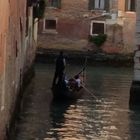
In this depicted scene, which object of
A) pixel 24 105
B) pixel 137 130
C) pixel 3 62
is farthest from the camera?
pixel 24 105

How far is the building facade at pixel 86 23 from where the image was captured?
981 inches

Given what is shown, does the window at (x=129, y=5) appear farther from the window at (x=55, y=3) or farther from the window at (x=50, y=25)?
the window at (x=50, y=25)

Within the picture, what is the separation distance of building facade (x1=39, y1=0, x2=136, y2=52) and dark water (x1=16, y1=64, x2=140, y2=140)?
7.10 metres

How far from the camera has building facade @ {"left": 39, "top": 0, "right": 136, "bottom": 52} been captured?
24906mm

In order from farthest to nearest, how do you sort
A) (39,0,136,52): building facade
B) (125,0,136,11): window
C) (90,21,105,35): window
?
(90,21,105,35): window
(125,0,136,11): window
(39,0,136,52): building facade

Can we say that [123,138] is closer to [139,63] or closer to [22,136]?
[22,136]

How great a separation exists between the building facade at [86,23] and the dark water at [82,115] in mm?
7102

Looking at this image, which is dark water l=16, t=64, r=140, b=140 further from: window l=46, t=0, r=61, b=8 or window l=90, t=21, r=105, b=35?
window l=46, t=0, r=61, b=8

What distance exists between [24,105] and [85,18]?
12.8m

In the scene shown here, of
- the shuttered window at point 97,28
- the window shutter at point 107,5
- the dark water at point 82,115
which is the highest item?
the window shutter at point 107,5

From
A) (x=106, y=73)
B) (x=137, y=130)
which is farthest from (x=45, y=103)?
(x=106, y=73)

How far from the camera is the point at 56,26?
25.2m

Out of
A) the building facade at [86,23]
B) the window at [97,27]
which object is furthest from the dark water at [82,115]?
the window at [97,27]

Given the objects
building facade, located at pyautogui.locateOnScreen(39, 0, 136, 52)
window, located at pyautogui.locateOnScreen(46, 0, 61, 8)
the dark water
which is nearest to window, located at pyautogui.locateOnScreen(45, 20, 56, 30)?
building facade, located at pyautogui.locateOnScreen(39, 0, 136, 52)
